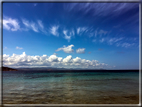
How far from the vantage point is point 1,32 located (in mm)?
3438

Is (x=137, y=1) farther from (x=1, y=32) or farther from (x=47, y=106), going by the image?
(x=47, y=106)

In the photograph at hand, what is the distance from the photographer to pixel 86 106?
13.8 ft

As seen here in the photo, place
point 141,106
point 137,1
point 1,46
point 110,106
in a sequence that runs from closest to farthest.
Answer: point 137,1 < point 1,46 < point 141,106 < point 110,106

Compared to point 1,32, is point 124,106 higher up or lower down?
lower down

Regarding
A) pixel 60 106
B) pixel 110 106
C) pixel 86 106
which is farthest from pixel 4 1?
pixel 110 106

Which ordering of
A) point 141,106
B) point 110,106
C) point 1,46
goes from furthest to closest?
point 110,106
point 141,106
point 1,46

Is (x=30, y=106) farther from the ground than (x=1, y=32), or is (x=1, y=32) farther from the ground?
(x=1, y=32)

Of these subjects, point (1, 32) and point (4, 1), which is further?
point (1, 32)

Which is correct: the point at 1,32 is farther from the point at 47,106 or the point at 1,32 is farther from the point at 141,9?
the point at 141,9

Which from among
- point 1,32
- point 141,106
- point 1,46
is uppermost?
point 1,32

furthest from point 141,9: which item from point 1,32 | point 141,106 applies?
point 1,32

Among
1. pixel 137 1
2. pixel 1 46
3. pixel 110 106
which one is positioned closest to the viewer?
pixel 137 1

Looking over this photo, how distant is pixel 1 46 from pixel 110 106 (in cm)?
456

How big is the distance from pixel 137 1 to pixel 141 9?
0.92 ft
